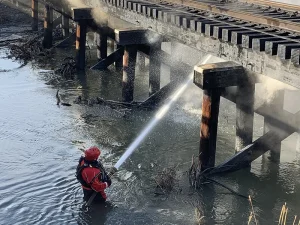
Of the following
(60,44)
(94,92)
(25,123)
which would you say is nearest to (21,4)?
(60,44)

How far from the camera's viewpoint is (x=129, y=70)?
1262 centimetres

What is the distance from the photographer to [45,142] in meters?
10.9

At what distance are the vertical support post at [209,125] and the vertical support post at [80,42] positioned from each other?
7954 millimetres

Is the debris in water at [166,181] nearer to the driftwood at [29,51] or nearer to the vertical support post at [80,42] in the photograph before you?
the vertical support post at [80,42]

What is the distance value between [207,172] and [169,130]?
9.25ft

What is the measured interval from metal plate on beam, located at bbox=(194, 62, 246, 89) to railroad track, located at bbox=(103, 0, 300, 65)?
41 cm

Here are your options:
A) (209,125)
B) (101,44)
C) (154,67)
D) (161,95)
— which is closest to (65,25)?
(101,44)

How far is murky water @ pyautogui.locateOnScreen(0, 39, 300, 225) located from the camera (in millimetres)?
8062

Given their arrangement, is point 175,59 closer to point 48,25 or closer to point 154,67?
point 154,67

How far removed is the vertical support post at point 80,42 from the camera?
15.9 metres

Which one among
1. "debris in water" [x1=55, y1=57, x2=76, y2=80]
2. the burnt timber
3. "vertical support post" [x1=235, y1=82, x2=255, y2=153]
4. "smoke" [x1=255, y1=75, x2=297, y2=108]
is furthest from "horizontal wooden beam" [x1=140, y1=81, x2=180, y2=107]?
"debris in water" [x1=55, y1=57, x2=76, y2=80]

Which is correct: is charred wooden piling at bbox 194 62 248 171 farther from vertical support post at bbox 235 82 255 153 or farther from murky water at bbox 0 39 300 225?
murky water at bbox 0 39 300 225

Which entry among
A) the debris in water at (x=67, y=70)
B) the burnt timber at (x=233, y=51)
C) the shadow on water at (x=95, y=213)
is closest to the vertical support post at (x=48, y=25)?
the debris in water at (x=67, y=70)

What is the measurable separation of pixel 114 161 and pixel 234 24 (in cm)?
333
